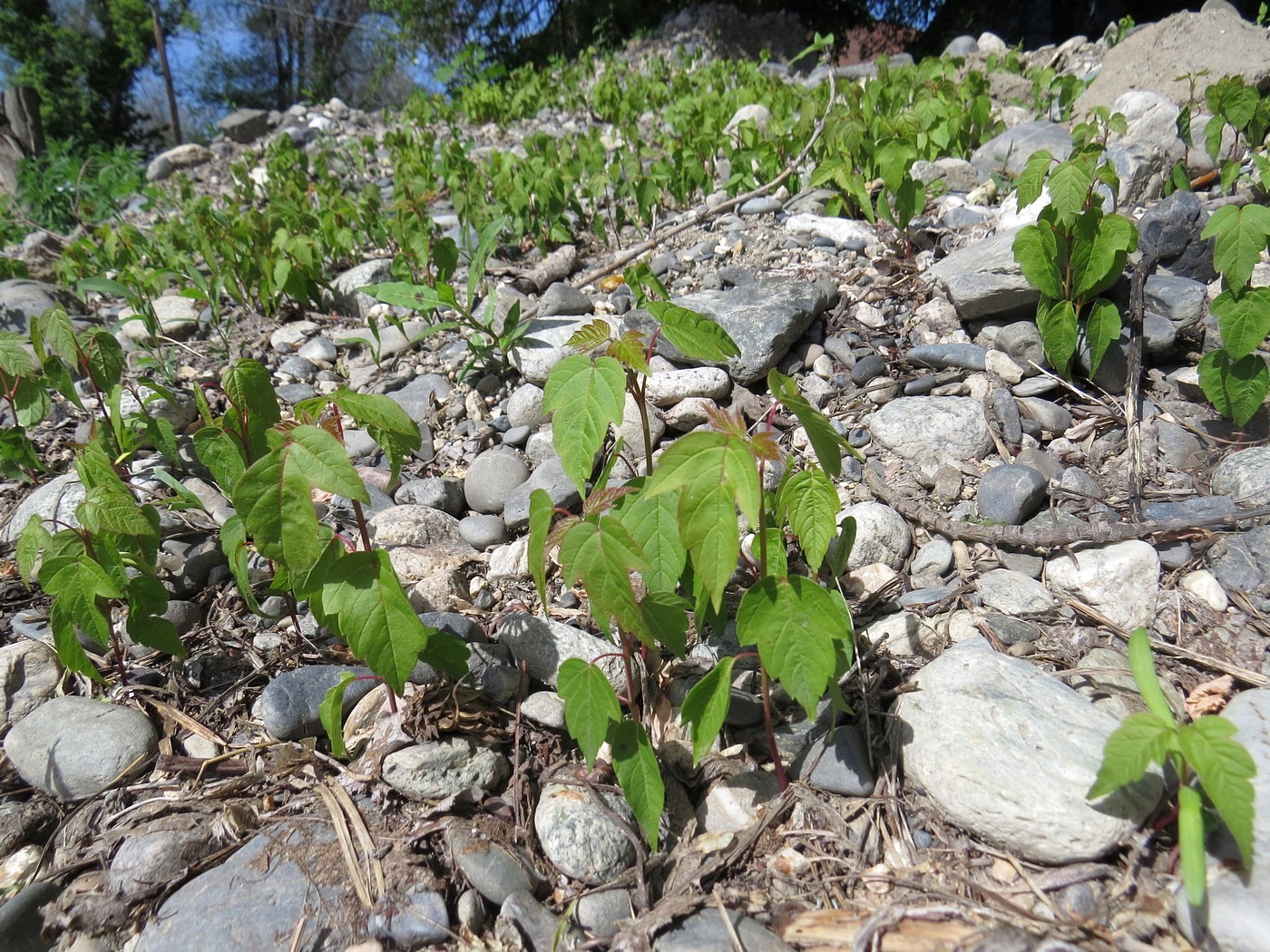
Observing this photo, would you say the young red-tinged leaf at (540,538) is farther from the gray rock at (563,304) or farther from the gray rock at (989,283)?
the gray rock at (563,304)

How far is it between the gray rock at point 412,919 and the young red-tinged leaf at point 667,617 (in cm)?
56

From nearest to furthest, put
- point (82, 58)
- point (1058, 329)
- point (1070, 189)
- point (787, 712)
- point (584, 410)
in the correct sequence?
point (584, 410) < point (787, 712) < point (1070, 189) < point (1058, 329) < point (82, 58)

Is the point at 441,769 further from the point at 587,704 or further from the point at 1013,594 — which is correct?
the point at 1013,594

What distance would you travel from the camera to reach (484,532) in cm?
224

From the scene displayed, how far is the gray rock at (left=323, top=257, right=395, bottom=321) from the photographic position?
361 cm

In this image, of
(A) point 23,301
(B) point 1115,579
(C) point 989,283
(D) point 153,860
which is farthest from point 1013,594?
(A) point 23,301

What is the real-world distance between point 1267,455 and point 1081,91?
3.89 meters

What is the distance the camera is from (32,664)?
1.91 meters

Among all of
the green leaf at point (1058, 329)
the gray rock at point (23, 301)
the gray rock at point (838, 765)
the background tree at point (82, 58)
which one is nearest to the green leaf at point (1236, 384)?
the green leaf at point (1058, 329)

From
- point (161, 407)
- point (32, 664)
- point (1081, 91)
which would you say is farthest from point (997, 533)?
point (1081, 91)

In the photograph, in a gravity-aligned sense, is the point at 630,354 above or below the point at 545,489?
above

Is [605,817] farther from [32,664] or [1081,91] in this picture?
[1081,91]

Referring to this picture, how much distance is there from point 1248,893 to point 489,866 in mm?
1155

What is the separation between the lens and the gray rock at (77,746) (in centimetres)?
164
